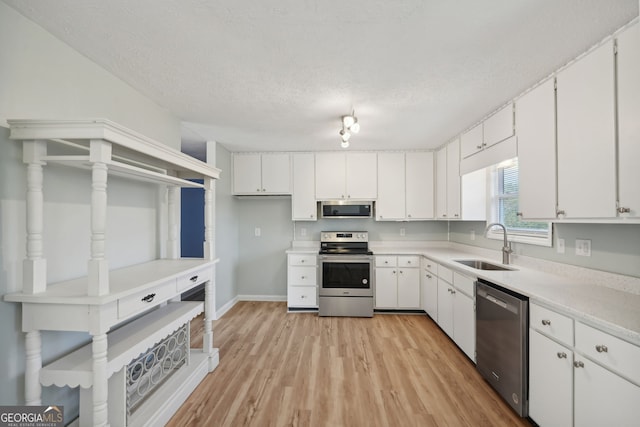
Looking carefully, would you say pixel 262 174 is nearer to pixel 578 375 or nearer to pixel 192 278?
pixel 192 278

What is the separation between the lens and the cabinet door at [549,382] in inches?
54.0

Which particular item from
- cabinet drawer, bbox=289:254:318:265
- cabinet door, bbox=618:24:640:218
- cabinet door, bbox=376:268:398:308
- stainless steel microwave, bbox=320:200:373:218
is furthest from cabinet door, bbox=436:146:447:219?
cabinet door, bbox=618:24:640:218

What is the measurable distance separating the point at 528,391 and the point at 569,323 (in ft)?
2.07

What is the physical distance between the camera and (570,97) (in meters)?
1.59

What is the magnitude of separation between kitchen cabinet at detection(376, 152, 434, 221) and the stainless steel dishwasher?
1787 mm

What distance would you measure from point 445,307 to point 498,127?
75.1 inches


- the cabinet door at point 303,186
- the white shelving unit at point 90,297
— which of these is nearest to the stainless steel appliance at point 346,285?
the cabinet door at point 303,186

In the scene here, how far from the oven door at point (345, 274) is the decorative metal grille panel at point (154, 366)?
5.99 ft

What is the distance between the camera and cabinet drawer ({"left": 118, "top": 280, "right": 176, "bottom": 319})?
4.37ft

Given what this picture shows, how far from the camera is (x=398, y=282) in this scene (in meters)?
3.55

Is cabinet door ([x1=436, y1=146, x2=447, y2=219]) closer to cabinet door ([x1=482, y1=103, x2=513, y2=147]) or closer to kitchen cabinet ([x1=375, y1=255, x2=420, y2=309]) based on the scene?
kitchen cabinet ([x1=375, y1=255, x2=420, y2=309])

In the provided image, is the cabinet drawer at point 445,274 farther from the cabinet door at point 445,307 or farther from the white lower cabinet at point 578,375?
the white lower cabinet at point 578,375

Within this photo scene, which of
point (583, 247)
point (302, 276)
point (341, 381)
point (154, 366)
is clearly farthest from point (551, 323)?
point (302, 276)

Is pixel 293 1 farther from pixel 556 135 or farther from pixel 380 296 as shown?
pixel 380 296
